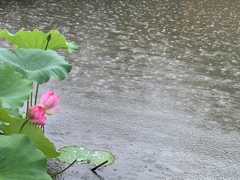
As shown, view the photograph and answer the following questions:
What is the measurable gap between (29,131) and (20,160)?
0.77 feet

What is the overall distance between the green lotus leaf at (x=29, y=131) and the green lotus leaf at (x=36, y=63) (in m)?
0.24

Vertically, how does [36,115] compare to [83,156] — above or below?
above

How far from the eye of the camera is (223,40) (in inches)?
169

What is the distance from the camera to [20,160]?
946 mm

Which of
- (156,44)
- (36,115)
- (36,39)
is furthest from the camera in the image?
(156,44)

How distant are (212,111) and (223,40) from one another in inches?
70.6

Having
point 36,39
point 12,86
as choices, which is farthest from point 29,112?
point 36,39

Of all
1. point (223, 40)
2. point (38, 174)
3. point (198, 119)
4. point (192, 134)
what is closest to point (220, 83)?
point (198, 119)

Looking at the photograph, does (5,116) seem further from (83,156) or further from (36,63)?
(83,156)

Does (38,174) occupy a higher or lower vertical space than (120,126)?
higher

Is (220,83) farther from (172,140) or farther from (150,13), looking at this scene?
A: (150,13)

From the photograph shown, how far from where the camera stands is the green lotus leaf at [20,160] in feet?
3.03

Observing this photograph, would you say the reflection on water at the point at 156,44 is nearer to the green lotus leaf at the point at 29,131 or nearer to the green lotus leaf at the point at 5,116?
the green lotus leaf at the point at 29,131

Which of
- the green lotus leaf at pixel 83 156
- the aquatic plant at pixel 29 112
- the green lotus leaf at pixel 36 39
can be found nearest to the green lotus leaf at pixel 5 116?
the aquatic plant at pixel 29 112
